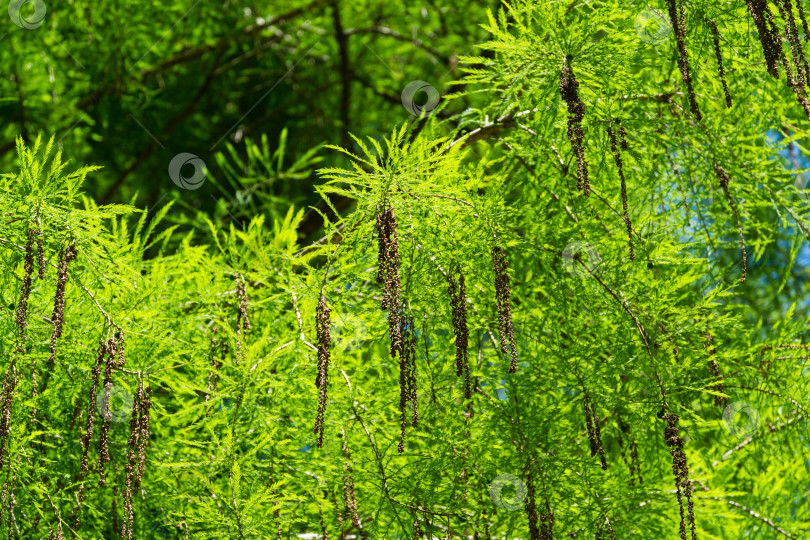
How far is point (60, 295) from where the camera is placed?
1315mm

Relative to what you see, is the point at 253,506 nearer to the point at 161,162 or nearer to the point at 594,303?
the point at 594,303

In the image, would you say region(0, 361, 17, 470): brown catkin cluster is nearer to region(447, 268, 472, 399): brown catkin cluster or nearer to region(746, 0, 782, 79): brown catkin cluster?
region(447, 268, 472, 399): brown catkin cluster

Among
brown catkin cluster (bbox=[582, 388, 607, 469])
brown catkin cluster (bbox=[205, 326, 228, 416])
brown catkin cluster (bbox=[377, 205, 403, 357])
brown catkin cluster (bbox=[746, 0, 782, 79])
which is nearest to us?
brown catkin cluster (bbox=[377, 205, 403, 357])

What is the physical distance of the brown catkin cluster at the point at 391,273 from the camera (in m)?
1.26

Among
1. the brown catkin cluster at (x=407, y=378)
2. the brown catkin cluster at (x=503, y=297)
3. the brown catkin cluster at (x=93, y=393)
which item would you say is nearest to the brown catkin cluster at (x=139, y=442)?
the brown catkin cluster at (x=93, y=393)

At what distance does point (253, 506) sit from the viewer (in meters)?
1.55

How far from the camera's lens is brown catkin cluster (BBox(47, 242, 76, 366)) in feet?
4.20

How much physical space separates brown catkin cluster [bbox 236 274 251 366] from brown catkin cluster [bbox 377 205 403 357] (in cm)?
47

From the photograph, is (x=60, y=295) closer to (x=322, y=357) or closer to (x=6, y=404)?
(x=6, y=404)

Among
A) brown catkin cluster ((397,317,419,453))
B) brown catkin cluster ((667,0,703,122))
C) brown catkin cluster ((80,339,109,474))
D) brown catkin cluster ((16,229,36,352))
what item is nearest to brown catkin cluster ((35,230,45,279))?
brown catkin cluster ((16,229,36,352))

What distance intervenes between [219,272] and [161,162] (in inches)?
86.1

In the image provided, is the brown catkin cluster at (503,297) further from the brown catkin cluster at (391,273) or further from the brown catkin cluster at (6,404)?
the brown catkin cluster at (6,404)

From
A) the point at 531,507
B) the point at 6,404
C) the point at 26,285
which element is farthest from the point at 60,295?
the point at 531,507

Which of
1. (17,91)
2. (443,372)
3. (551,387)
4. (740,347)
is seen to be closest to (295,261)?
(443,372)
